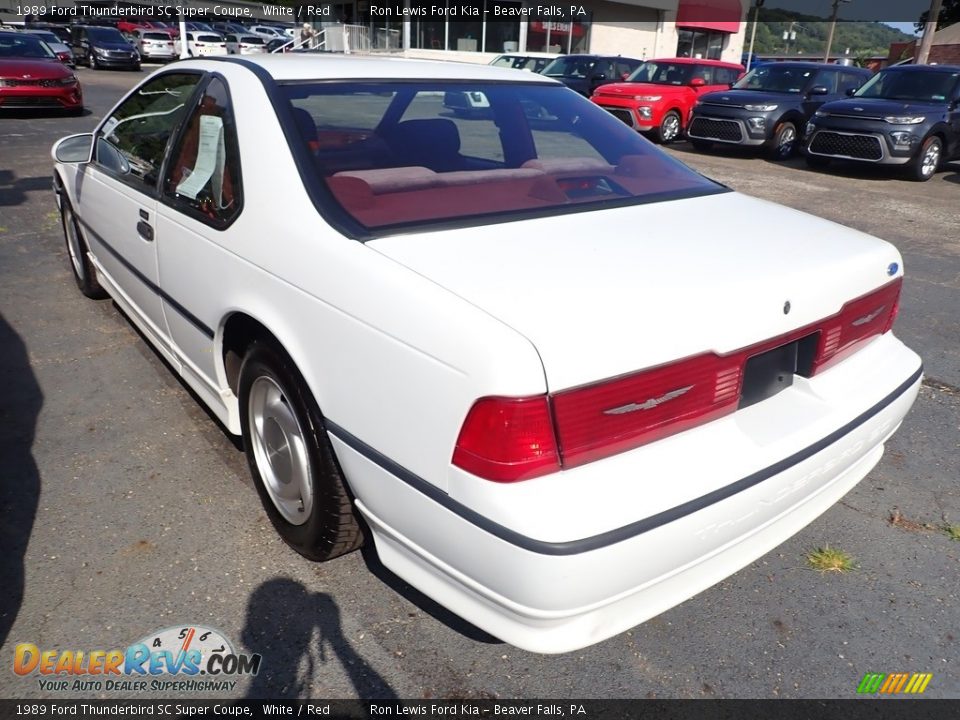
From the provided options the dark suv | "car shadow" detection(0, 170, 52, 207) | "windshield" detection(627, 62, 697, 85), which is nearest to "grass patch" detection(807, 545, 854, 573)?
"car shadow" detection(0, 170, 52, 207)

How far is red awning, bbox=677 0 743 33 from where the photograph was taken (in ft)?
112

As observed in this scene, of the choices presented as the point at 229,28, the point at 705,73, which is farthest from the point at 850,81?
the point at 229,28

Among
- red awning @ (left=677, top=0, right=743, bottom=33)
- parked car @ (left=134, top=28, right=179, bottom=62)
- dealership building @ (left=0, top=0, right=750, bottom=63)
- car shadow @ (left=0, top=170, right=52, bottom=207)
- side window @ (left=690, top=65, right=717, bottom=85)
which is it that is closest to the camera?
car shadow @ (left=0, top=170, right=52, bottom=207)

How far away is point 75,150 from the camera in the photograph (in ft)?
12.6

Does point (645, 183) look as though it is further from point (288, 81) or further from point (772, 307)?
point (288, 81)

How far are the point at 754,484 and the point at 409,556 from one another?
917 millimetres

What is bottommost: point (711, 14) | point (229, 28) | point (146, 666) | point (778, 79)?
point (146, 666)

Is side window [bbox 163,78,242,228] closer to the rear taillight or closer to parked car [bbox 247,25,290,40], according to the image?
the rear taillight

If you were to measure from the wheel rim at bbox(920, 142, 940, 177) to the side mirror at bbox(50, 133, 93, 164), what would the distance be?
1112 centimetres

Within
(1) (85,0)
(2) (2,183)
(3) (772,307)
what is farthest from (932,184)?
(1) (85,0)

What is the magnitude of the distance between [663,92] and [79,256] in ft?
38.9

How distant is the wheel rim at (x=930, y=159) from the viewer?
10.8 metres

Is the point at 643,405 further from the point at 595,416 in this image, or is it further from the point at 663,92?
the point at 663,92

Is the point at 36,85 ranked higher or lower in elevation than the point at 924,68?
lower
